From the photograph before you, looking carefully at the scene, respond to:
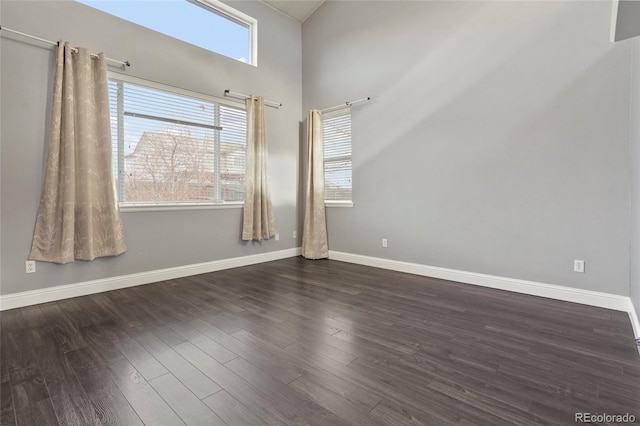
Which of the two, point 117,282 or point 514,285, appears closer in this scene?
point 514,285

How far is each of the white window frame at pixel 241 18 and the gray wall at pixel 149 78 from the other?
0.08m

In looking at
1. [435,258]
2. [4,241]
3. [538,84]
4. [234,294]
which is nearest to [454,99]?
[538,84]

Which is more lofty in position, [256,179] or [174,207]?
[256,179]

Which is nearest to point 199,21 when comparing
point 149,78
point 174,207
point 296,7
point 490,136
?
point 149,78

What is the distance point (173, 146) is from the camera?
3.66m

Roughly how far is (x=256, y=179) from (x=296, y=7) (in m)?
2.72

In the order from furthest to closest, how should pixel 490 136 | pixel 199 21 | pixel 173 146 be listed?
1. pixel 199 21
2. pixel 173 146
3. pixel 490 136

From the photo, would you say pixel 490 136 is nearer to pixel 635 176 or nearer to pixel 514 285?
pixel 635 176

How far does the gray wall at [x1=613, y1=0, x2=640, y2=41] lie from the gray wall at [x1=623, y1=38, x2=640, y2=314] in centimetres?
87

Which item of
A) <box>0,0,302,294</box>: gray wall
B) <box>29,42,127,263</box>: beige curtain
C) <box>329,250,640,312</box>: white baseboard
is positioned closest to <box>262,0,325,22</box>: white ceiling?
<box>0,0,302,294</box>: gray wall

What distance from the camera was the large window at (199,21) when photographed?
11.0 feet

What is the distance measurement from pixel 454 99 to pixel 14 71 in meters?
4.16

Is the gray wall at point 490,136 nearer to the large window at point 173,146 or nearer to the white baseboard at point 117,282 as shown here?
the white baseboard at point 117,282

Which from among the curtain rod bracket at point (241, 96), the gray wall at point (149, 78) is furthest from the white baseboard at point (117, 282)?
the curtain rod bracket at point (241, 96)
